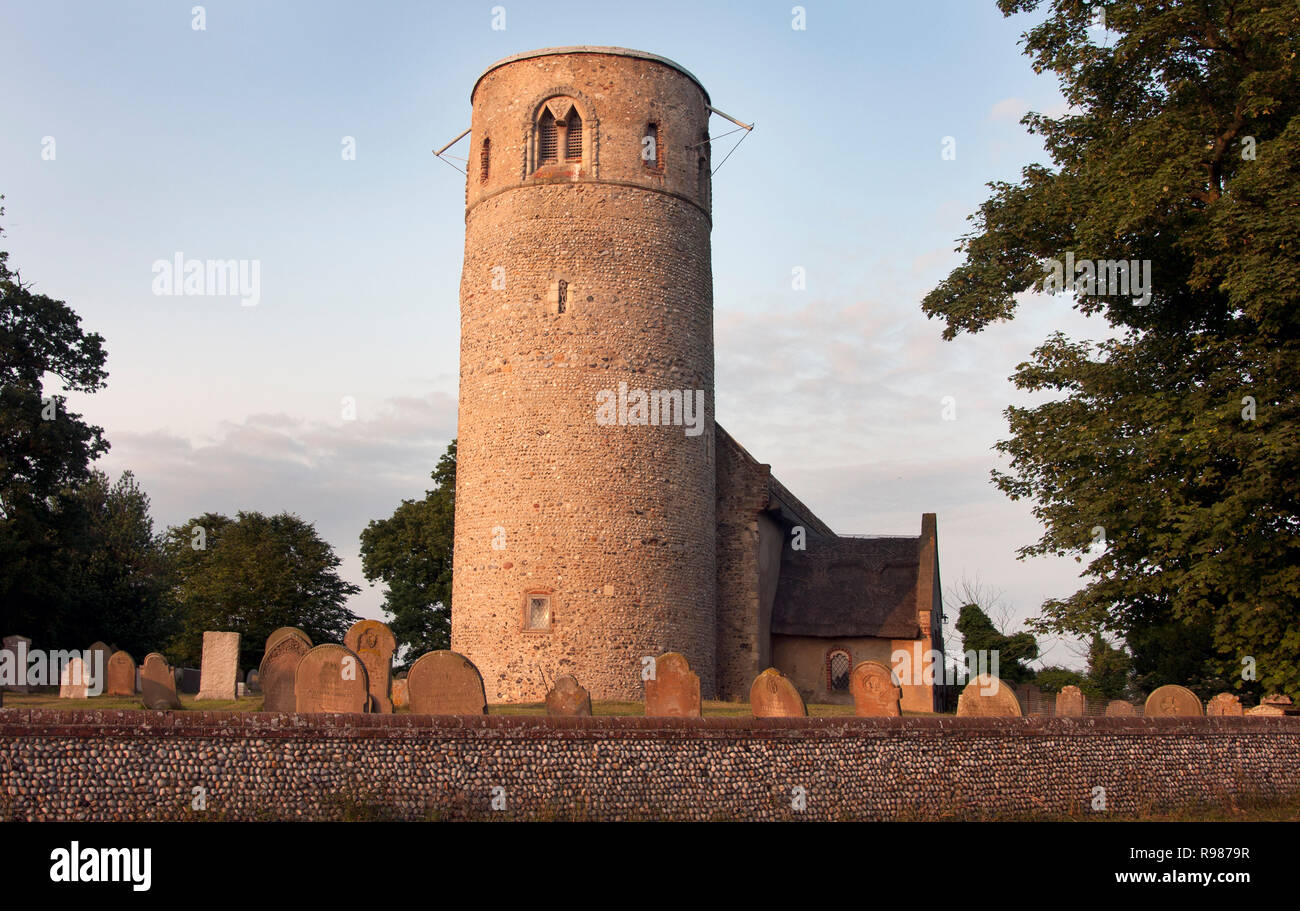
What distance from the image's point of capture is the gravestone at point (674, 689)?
16.5 meters

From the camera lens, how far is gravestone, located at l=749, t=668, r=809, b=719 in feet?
51.8

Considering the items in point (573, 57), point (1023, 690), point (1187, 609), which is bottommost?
point (1023, 690)

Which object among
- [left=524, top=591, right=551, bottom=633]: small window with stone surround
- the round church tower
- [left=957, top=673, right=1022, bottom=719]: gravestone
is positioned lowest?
[left=957, top=673, right=1022, bottom=719]: gravestone

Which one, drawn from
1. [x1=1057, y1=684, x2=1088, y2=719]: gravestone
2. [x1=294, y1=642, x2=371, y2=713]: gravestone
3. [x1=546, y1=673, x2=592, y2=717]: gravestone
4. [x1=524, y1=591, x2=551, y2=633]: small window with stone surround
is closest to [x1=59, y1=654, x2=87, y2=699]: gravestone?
[x1=294, y1=642, x2=371, y2=713]: gravestone

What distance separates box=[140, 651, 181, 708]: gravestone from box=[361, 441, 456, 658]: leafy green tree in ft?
76.0

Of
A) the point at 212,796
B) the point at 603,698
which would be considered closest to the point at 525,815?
the point at 212,796

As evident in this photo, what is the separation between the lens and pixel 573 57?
27.2 m

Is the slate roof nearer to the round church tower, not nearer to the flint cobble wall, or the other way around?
the round church tower

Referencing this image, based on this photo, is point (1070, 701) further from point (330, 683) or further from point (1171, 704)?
point (330, 683)

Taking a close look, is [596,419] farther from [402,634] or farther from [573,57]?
[402,634]

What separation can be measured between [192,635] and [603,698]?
27.1 metres

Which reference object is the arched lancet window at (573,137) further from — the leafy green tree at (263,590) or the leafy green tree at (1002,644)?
the leafy green tree at (263,590)

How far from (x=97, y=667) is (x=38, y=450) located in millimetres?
9314

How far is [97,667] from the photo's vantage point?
2130 centimetres
